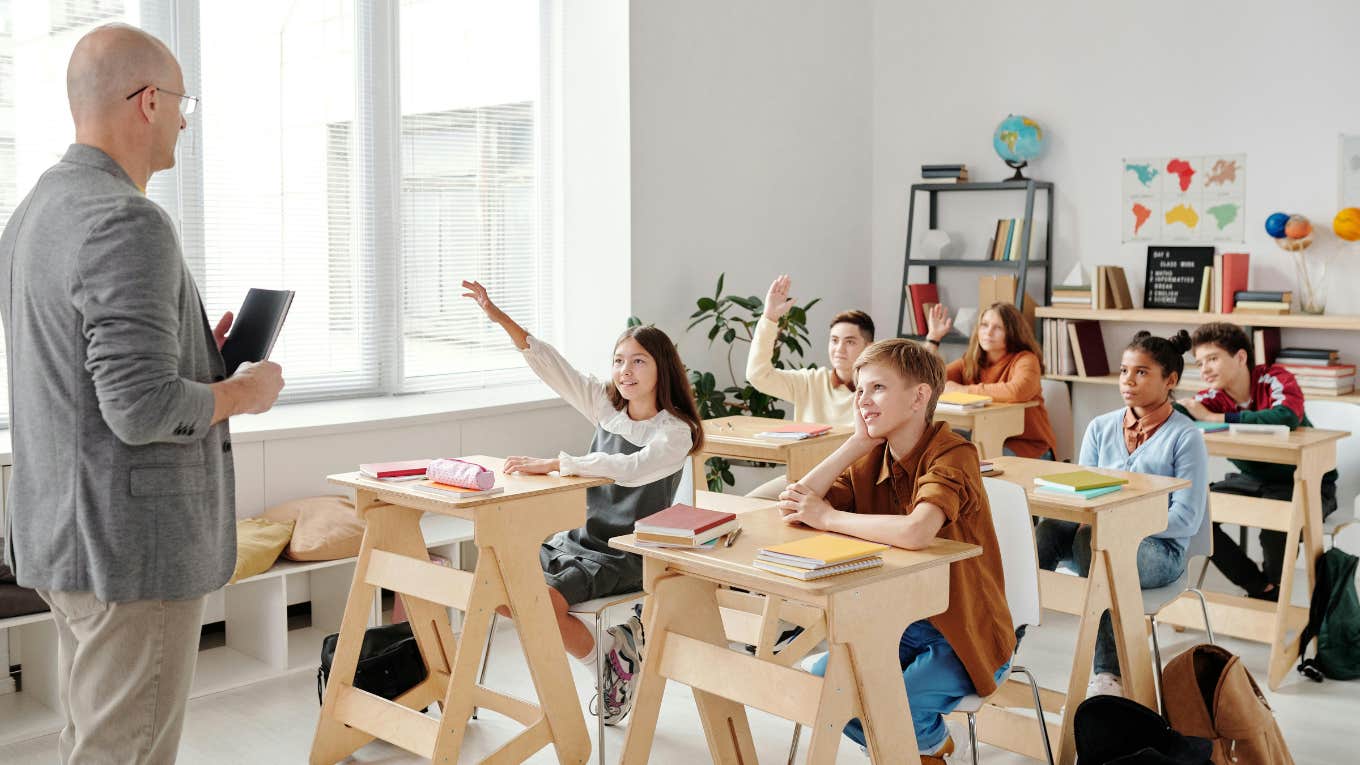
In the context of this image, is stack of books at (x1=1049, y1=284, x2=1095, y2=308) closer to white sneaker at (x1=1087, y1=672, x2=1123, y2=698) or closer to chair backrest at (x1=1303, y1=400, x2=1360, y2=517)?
chair backrest at (x1=1303, y1=400, x2=1360, y2=517)

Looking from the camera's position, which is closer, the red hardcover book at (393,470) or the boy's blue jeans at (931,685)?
the boy's blue jeans at (931,685)

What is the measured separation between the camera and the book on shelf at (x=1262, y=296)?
16.4ft

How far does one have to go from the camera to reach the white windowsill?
417cm

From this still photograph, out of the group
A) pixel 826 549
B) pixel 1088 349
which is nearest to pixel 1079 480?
pixel 826 549

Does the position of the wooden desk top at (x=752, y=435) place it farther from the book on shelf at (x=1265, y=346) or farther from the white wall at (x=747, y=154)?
the book on shelf at (x=1265, y=346)

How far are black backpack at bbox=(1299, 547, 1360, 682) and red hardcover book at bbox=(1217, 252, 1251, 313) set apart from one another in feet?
5.37

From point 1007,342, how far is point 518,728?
2715 millimetres

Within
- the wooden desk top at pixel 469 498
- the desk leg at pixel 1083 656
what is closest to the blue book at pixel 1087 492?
the desk leg at pixel 1083 656

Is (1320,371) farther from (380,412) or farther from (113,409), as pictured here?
(113,409)

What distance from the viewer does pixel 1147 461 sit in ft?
11.4

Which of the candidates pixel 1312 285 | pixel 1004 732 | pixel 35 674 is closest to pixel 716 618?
pixel 1004 732

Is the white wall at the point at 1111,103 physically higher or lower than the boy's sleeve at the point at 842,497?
higher

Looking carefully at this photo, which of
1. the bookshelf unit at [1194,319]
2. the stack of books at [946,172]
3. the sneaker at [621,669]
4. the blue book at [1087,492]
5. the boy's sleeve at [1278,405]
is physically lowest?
the sneaker at [621,669]

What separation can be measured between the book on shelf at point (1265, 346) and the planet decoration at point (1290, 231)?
1.17ft
